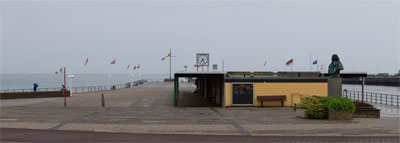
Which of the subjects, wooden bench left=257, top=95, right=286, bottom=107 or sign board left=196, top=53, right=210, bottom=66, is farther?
sign board left=196, top=53, right=210, bottom=66

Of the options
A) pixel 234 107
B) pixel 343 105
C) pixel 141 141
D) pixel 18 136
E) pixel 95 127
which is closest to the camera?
pixel 141 141

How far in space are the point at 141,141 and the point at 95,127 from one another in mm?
4330

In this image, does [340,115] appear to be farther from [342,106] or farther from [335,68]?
[335,68]

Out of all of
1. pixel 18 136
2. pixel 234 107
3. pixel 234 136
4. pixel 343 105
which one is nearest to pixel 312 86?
pixel 234 107

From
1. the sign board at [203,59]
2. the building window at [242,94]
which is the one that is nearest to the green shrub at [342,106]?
the building window at [242,94]

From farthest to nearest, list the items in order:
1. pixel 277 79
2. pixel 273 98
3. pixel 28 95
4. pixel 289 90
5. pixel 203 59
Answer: pixel 28 95 < pixel 203 59 < pixel 289 90 < pixel 277 79 < pixel 273 98

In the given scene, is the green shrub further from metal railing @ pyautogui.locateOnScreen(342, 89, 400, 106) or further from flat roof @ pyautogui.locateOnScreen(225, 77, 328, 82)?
metal railing @ pyautogui.locateOnScreen(342, 89, 400, 106)

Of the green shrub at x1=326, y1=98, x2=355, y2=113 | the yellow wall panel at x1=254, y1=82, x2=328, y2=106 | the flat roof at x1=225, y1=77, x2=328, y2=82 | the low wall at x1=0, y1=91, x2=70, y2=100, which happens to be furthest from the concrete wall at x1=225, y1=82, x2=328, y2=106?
the low wall at x1=0, y1=91, x2=70, y2=100

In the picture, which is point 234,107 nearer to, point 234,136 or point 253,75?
point 253,75

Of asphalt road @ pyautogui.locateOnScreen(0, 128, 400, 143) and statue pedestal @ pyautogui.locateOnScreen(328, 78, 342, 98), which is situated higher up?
statue pedestal @ pyautogui.locateOnScreen(328, 78, 342, 98)

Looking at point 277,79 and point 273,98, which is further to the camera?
point 277,79

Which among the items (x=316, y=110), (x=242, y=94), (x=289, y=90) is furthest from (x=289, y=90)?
(x=316, y=110)

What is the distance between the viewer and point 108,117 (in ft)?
68.4

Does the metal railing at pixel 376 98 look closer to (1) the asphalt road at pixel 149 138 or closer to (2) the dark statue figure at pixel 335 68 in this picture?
(2) the dark statue figure at pixel 335 68
